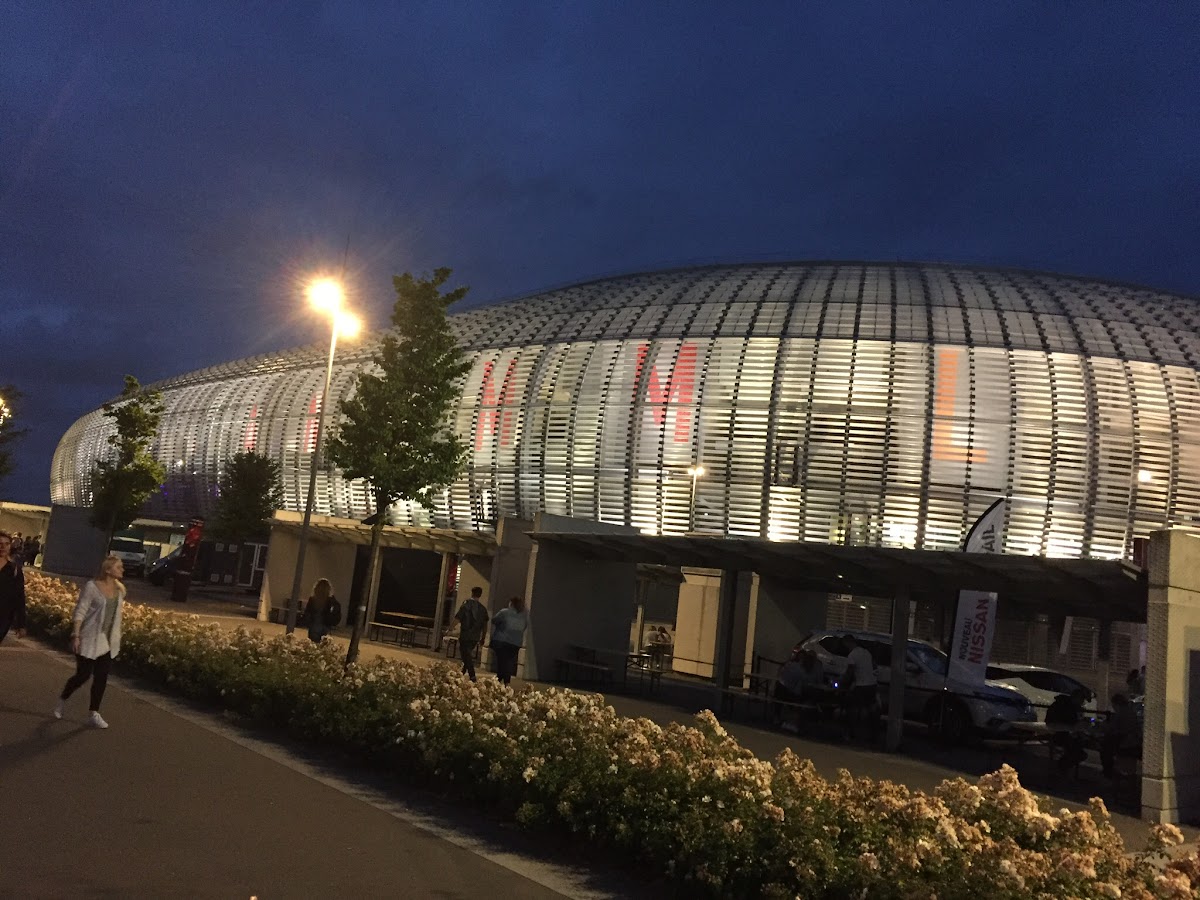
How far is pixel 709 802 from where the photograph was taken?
6.48 meters

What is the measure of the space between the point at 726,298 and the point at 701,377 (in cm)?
393

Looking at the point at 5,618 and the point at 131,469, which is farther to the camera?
the point at 131,469

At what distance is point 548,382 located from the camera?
3206 cm

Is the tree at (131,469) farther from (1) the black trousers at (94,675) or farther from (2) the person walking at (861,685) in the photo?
(2) the person walking at (861,685)

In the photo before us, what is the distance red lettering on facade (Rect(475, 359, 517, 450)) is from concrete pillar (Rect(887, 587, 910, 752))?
17.9 m

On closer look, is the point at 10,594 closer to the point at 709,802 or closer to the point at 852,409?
the point at 709,802

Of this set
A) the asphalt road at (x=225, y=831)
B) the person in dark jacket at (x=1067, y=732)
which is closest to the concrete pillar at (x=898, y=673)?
the person in dark jacket at (x=1067, y=732)

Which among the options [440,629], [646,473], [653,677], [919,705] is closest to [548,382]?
[646,473]

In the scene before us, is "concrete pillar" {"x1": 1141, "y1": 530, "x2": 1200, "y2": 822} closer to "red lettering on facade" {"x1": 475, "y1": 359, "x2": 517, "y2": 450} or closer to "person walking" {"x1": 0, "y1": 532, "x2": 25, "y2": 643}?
"person walking" {"x1": 0, "y1": 532, "x2": 25, "y2": 643}

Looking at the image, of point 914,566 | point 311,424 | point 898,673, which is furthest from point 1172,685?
point 311,424

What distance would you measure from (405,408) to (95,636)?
8073mm

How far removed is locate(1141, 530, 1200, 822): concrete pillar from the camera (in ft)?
38.7

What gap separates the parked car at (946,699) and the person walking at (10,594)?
12872 millimetres

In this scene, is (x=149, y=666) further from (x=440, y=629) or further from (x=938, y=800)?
(x=440, y=629)
